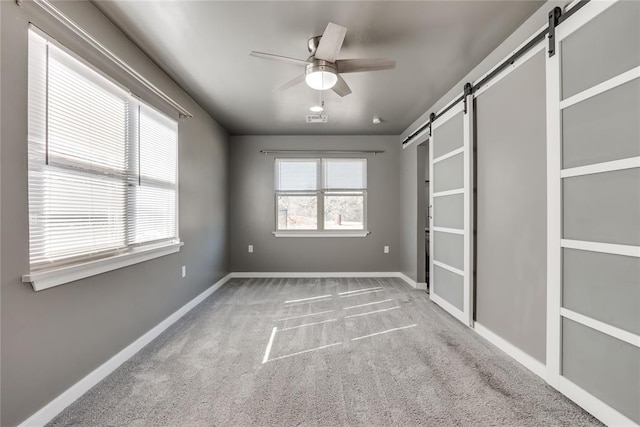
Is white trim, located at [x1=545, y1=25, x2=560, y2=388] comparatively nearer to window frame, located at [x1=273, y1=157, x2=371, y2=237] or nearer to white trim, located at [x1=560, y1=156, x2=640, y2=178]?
white trim, located at [x1=560, y1=156, x2=640, y2=178]

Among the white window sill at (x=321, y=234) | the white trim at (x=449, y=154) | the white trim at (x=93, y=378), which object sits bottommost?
the white trim at (x=93, y=378)

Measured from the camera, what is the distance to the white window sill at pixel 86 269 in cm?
164

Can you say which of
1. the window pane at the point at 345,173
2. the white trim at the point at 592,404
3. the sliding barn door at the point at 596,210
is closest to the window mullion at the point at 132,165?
the sliding barn door at the point at 596,210

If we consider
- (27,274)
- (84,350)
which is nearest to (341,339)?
(84,350)

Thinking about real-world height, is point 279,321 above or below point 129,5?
below

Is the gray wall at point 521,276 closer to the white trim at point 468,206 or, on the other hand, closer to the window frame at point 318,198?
the white trim at point 468,206

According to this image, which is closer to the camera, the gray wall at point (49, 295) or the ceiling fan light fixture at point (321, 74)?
the gray wall at point (49, 295)

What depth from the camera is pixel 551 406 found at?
181 cm

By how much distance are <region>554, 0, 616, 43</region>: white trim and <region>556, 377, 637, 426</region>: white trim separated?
81.1 inches

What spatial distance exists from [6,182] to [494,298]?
3.35 meters

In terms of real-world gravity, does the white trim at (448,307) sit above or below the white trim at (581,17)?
below

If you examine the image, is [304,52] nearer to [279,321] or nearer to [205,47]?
[205,47]

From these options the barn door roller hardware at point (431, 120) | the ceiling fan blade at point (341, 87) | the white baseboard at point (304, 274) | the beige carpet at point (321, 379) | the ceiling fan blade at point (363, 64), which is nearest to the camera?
the beige carpet at point (321, 379)

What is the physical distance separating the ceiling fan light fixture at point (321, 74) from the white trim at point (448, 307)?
2553 millimetres
